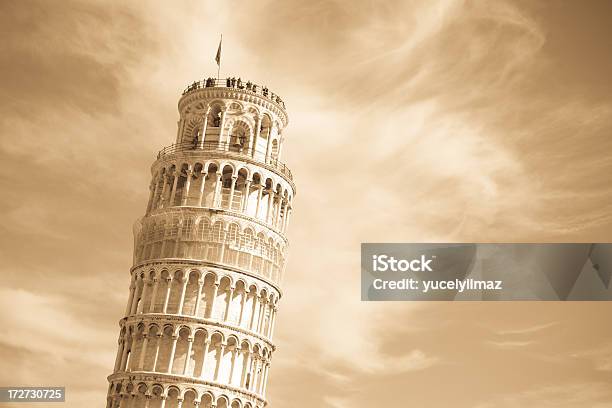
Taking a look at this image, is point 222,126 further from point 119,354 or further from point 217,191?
point 119,354

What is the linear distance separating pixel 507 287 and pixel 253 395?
24.3 metres

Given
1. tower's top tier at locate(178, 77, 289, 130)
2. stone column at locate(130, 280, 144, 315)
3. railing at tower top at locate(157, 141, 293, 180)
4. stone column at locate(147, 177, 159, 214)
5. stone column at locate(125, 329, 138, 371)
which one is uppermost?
tower's top tier at locate(178, 77, 289, 130)

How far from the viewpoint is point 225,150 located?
229 feet

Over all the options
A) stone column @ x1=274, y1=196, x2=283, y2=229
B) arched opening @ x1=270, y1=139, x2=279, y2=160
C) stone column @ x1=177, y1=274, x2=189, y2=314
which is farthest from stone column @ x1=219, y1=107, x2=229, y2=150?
stone column @ x1=177, y1=274, x2=189, y2=314

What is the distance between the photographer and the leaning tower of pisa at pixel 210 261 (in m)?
62.7

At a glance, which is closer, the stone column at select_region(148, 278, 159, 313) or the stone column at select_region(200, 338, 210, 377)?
the stone column at select_region(200, 338, 210, 377)

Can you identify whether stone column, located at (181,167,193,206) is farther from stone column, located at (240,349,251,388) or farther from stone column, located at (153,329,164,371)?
stone column, located at (240,349,251,388)

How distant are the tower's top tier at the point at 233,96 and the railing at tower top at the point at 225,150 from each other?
12.7 ft

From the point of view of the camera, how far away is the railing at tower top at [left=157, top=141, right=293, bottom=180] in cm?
6994

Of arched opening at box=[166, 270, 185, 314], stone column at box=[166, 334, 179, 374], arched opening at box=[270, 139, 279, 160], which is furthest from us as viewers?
arched opening at box=[270, 139, 279, 160]

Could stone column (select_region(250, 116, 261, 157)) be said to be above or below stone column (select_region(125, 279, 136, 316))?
above

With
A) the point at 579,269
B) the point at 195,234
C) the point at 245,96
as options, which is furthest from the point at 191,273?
the point at 579,269

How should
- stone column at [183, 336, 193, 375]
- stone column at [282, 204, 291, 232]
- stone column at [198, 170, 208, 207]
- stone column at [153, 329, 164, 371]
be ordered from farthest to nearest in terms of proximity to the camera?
stone column at [282, 204, 291, 232] → stone column at [198, 170, 208, 207] → stone column at [153, 329, 164, 371] → stone column at [183, 336, 193, 375]

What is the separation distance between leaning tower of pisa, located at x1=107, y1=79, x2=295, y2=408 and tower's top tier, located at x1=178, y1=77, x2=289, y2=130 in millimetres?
98
